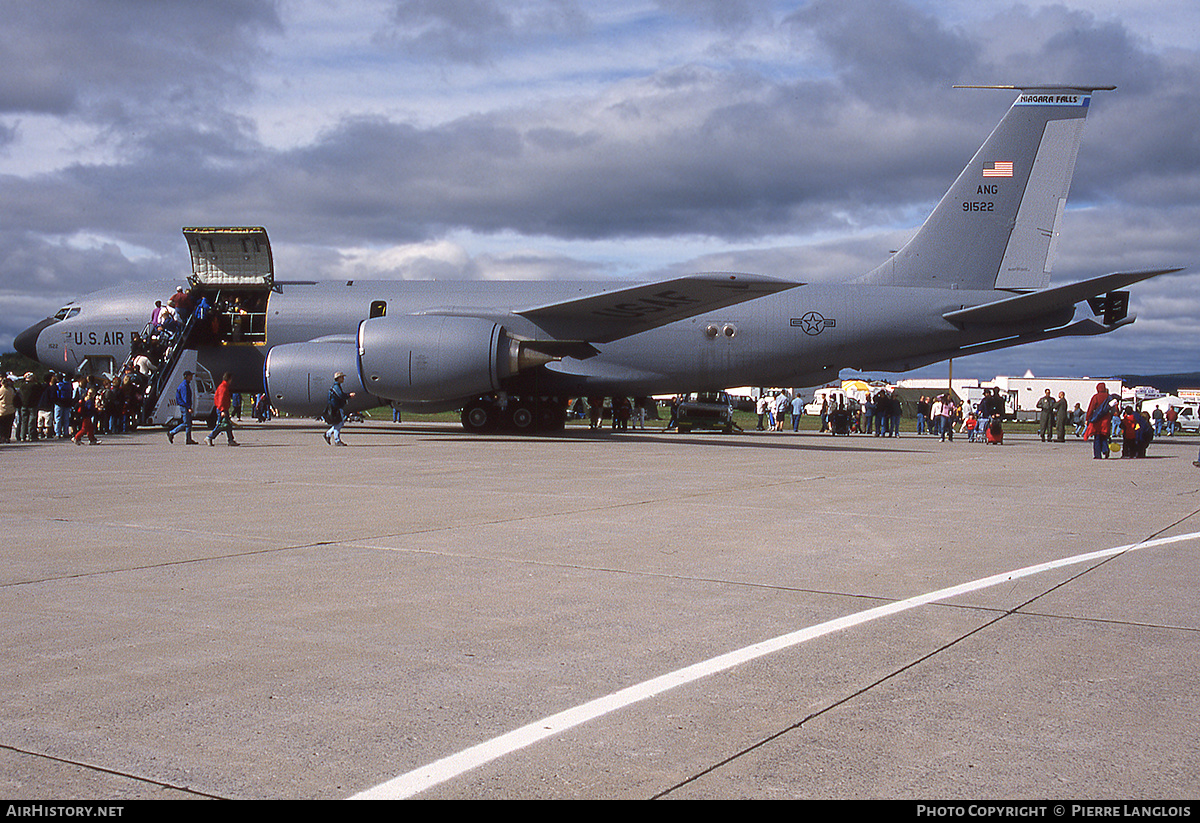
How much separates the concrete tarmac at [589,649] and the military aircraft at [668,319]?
11688mm

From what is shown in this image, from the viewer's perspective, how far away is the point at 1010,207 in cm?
2242

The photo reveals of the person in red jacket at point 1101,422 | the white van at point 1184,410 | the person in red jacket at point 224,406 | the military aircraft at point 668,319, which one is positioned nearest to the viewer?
the person in red jacket at point 1101,422

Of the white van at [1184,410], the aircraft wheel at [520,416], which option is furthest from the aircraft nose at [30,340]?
the white van at [1184,410]

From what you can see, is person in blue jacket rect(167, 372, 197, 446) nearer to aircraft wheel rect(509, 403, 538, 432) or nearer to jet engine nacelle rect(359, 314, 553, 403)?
jet engine nacelle rect(359, 314, 553, 403)

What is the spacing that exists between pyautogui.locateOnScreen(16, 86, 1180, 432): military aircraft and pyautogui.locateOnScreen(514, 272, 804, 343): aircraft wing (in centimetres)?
6

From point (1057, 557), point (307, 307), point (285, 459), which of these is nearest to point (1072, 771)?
point (1057, 557)

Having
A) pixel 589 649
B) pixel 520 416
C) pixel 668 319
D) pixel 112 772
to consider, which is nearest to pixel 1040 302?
pixel 668 319

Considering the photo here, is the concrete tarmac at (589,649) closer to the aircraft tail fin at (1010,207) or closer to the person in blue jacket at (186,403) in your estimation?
the person in blue jacket at (186,403)

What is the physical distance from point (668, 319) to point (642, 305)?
1.54 meters

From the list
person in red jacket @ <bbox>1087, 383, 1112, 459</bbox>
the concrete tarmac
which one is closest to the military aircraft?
person in red jacket @ <bbox>1087, 383, 1112, 459</bbox>

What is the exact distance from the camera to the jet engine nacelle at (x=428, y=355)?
20.0 metres

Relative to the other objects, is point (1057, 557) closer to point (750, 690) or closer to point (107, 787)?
point (750, 690)

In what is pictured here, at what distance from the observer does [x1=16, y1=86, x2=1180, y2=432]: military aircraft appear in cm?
2069

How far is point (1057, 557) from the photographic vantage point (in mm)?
6625
